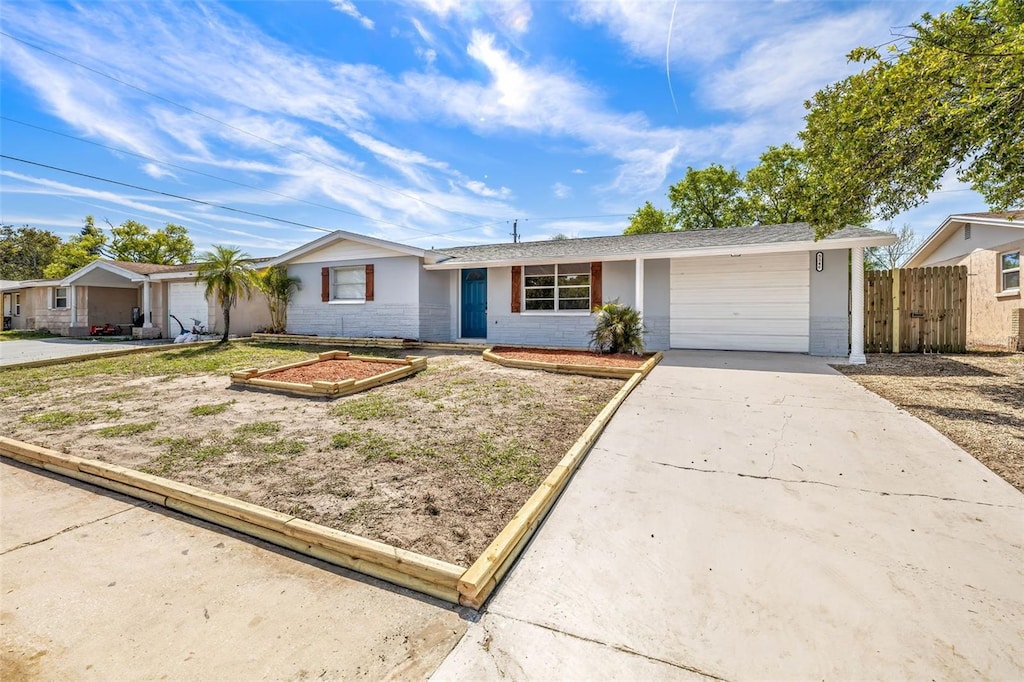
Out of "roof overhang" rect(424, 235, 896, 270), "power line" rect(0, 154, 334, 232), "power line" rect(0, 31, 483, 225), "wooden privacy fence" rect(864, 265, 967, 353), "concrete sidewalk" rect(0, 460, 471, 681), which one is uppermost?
"power line" rect(0, 31, 483, 225)

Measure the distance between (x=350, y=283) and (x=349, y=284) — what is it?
0.18 feet

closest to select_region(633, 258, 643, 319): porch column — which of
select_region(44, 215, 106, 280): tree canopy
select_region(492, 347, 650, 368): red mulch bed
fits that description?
select_region(492, 347, 650, 368): red mulch bed

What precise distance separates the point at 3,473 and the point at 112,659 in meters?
3.65

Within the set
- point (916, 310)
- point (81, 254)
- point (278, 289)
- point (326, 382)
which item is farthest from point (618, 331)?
point (81, 254)

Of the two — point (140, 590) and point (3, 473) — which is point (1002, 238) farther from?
point (3, 473)

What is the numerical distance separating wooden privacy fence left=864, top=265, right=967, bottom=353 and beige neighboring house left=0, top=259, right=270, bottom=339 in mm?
19799

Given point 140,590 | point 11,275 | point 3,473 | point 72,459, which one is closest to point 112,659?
point 140,590

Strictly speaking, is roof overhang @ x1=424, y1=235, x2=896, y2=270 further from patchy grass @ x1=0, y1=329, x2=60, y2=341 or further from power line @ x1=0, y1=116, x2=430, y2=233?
patchy grass @ x1=0, y1=329, x2=60, y2=341

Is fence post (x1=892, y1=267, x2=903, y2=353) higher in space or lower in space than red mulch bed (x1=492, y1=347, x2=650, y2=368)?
higher

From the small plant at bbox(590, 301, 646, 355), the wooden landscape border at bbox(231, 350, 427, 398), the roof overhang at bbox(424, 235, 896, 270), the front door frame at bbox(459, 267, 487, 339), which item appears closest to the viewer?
the wooden landscape border at bbox(231, 350, 427, 398)

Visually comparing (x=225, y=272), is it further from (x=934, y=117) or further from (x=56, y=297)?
(x=934, y=117)

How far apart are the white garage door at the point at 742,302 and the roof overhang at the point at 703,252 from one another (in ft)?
1.91

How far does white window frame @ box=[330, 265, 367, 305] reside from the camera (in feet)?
47.1

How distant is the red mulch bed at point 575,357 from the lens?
8703mm
